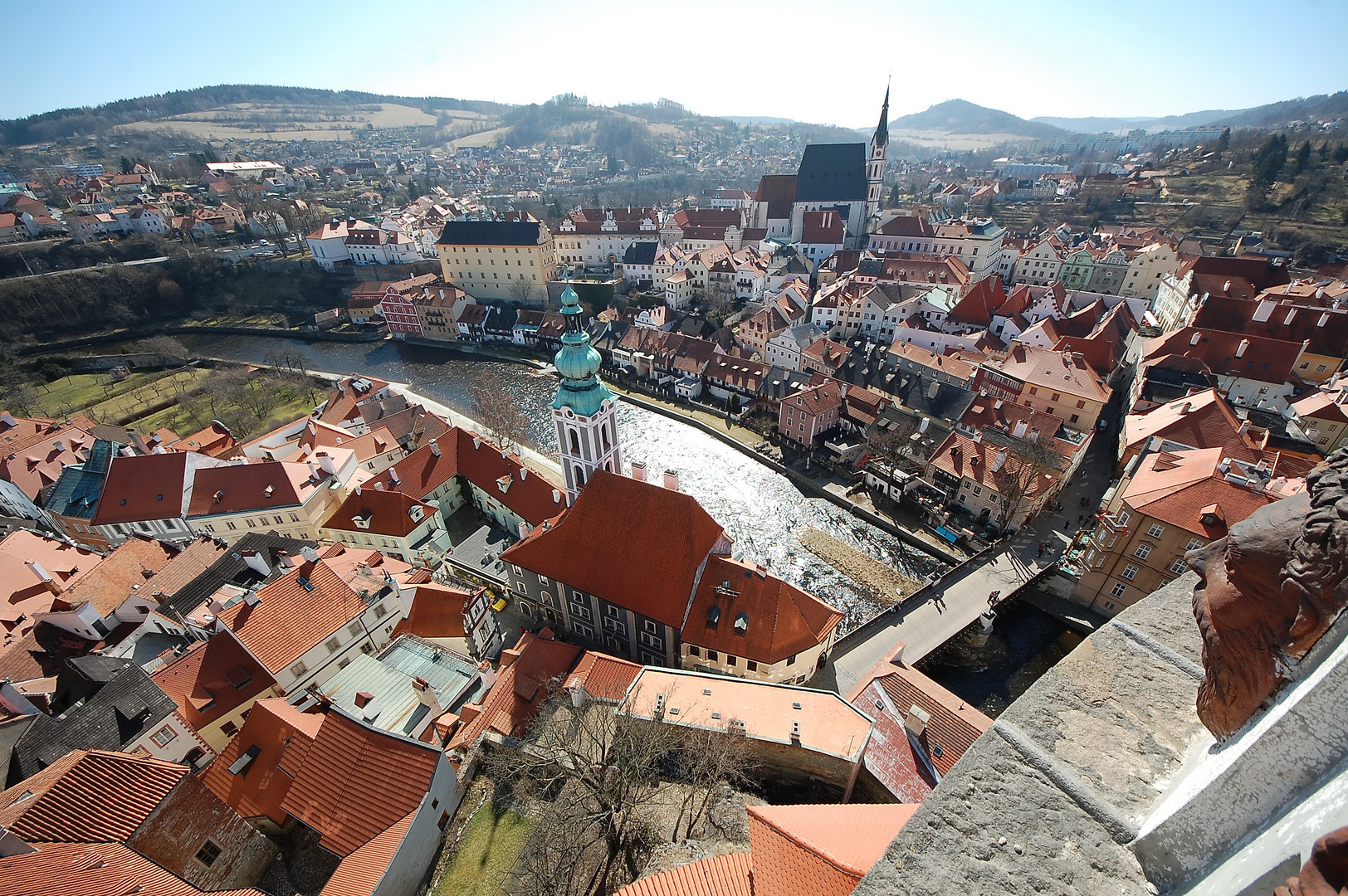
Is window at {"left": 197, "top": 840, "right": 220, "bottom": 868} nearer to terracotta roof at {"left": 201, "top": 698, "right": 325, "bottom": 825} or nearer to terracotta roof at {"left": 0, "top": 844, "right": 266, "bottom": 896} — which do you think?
terracotta roof at {"left": 0, "top": 844, "right": 266, "bottom": 896}

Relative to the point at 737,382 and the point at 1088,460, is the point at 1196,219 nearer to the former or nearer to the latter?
the point at 1088,460

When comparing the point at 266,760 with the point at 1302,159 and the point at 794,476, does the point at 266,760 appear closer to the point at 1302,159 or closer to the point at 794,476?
the point at 794,476

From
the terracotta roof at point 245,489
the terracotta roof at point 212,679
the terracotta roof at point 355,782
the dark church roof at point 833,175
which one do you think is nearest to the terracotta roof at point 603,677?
the terracotta roof at point 355,782

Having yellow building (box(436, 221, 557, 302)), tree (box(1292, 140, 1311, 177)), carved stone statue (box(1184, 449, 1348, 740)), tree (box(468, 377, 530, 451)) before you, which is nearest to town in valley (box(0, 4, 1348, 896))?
carved stone statue (box(1184, 449, 1348, 740))

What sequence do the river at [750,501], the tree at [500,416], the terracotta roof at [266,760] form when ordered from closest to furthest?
the terracotta roof at [266,760]
the river at [750,501]
the tree at [500,416]

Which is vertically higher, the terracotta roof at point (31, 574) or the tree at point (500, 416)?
the terracotta roof at point (31, 574)

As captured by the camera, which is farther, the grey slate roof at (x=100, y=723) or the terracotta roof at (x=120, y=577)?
the terracotta roof at (x=120, y=577)

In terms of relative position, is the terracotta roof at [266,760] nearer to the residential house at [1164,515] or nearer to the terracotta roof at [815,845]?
the terracotta roof at [815,845]
